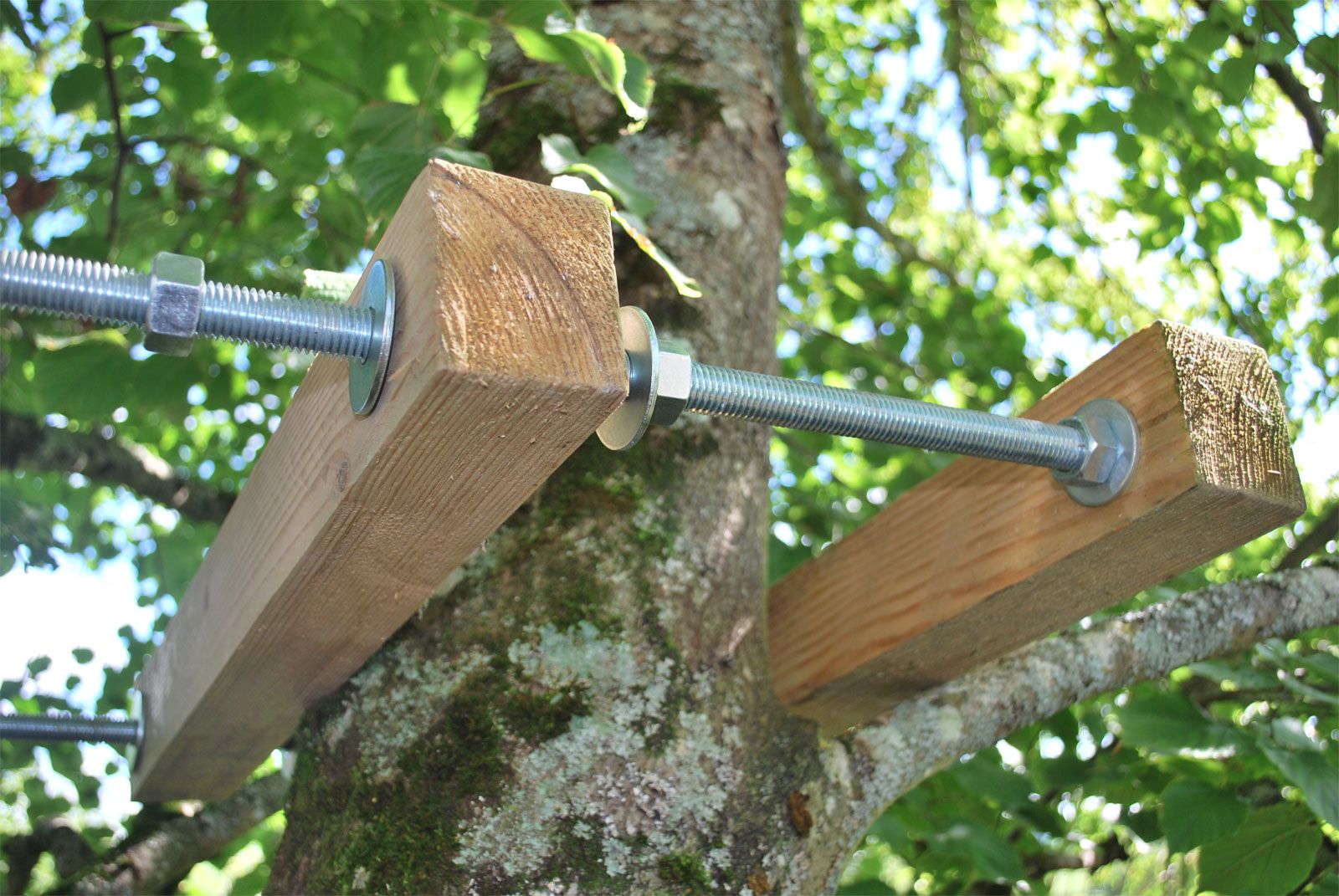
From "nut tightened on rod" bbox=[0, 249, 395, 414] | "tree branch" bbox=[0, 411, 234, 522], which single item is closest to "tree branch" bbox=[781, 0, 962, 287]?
"tree branch" bbox=[0, 411, 234, 522]

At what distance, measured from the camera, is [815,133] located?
3350mm

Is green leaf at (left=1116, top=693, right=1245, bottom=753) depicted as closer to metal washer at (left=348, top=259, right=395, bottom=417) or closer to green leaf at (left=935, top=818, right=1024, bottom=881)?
green leaf at (left=935, top=818, right=1024, bottom=881)

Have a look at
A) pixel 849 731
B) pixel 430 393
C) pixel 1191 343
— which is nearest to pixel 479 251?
pixel 430 393

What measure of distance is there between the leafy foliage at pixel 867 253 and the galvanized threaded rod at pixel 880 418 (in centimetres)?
22

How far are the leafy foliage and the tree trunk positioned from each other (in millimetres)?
350

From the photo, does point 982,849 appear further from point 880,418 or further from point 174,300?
point 174,300

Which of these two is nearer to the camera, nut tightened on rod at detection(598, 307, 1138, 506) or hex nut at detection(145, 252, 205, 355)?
hex nut at detection(145, 252, 205, 355)

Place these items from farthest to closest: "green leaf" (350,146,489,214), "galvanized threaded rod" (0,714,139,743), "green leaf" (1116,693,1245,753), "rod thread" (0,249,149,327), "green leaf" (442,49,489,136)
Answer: "green leaf" (442,49,489,136) < "green leaf" (1116,693,1245,753) < "galvanized threaded rod" (0,714,139,743) < "green leaf" (350,146,489,214) < "rod thread" (0,249,149,327)

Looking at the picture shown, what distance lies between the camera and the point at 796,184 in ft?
18.7

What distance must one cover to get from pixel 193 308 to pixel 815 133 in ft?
9.59

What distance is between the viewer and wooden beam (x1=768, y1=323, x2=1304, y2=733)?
0.96 m

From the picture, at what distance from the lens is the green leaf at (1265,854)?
5.31 ft

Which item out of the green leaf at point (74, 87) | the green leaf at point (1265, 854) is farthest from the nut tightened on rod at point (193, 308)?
the green leaf at point (74, 87)

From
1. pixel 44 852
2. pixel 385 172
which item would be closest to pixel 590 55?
pixel 385 172
